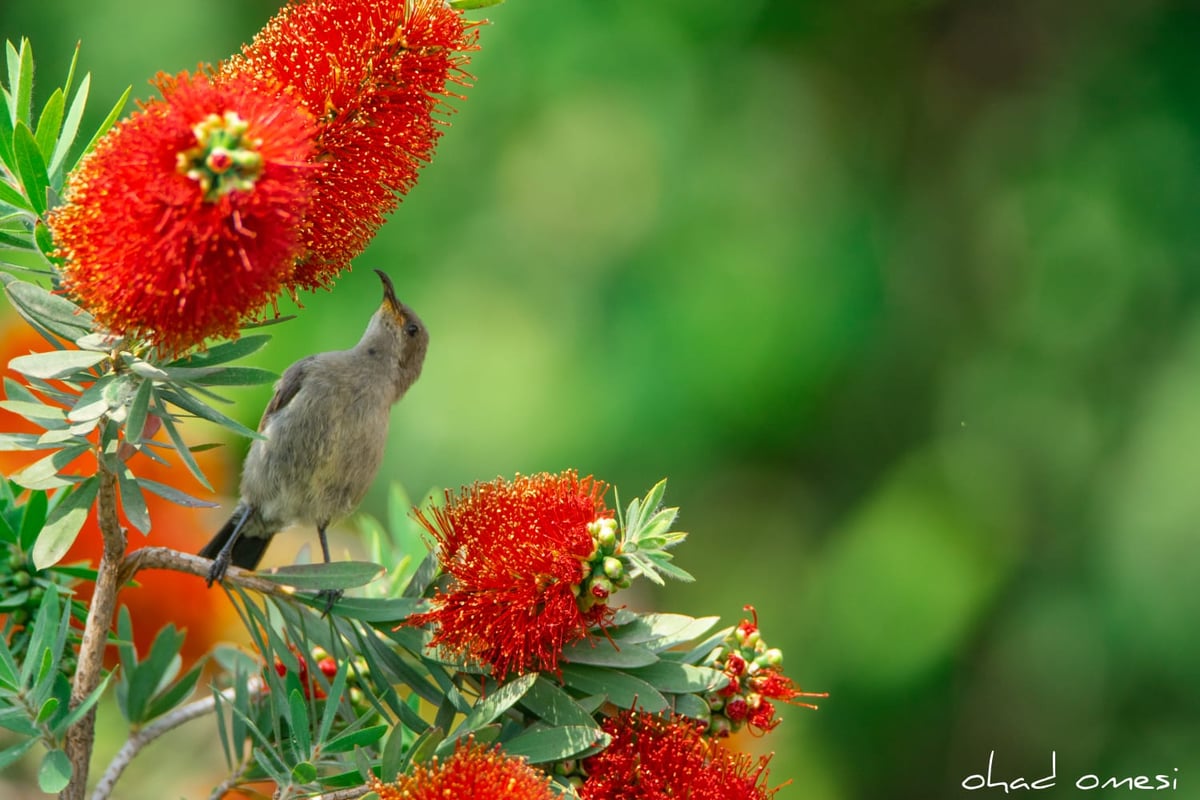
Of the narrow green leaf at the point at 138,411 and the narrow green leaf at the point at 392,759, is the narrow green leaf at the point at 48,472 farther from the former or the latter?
the narrow green leaf at the point at 392,759

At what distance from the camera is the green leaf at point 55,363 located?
52 cm

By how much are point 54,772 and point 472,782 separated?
198mm

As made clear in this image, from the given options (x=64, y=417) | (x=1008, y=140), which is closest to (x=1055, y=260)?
(x=1008, y=140)

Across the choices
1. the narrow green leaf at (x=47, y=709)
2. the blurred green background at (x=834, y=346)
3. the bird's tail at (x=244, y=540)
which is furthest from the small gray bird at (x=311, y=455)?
the blurred green background at (x=834, y=346)

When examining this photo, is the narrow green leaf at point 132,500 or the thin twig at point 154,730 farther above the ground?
the narrow green leaf at point 132,500

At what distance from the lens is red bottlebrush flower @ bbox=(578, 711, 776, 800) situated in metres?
0.58

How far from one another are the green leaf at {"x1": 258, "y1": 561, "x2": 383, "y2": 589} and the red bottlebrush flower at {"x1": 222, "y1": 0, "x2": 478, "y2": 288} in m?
0.16

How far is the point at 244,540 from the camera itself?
39.7 inches

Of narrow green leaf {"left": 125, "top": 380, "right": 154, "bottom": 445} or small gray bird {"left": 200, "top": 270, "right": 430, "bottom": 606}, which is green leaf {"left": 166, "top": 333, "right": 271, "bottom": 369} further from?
small gray bird {"left": 200, "top": 270, "right": 430, "bottom": 606}

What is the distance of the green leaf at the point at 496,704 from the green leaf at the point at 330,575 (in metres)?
0.10

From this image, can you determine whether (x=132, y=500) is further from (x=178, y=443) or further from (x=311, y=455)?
(x=311, y=455)

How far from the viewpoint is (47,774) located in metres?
0.54

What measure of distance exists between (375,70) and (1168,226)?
8.21ft

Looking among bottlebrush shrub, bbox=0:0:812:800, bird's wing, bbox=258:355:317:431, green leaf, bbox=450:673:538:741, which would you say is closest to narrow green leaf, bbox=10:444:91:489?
bottlebrush shrub, bbox=0:0:812:800
